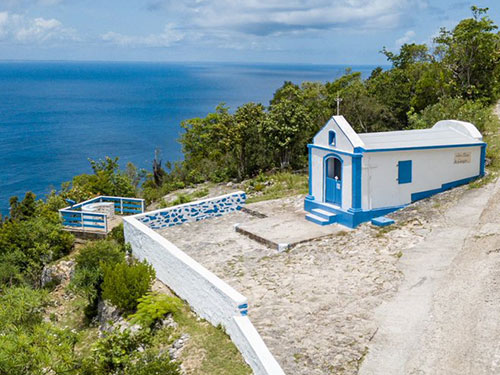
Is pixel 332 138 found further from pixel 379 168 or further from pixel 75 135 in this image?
pixel 75 135

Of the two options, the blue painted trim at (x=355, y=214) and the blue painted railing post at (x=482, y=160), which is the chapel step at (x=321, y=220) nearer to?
the blue painted trim at (x=355, y=214)

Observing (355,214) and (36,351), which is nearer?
(36,351)

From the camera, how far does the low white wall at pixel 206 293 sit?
8.82 m

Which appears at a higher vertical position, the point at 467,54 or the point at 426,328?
the point at 467,54

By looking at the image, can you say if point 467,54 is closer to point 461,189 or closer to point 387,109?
point 387,109

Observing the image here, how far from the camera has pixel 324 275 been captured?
12.3 m

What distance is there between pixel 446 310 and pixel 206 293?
4782 millimetres

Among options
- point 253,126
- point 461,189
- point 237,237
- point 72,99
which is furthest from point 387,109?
point 72,99

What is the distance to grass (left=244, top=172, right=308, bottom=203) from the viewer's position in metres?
21.1

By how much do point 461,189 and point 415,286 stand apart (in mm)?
7128

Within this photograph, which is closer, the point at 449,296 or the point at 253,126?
the point at 449,296

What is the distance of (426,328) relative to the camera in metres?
9.39

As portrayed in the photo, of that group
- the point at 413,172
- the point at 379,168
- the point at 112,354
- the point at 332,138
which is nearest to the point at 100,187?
the point at 332,138

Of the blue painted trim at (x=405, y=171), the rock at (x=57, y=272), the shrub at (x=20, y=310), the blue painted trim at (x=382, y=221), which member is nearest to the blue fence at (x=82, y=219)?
the rock at (x=57, y=272)
